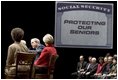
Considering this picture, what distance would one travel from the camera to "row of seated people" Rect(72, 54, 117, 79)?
597cm

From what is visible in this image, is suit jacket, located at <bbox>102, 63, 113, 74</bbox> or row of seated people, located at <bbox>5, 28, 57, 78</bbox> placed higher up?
row of seated people, located at <bbox>5, 28, 57, 78</bbox>

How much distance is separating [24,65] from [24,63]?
3 cm

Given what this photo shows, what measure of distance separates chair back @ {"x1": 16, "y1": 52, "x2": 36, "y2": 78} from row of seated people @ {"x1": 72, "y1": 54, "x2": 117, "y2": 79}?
2131 millimetres

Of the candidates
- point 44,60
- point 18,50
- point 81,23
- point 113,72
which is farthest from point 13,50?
point 81,23

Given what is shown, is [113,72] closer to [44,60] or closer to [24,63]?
[44,60]

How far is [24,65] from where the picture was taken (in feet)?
12.9

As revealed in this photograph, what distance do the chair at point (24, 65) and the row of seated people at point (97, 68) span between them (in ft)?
6.99

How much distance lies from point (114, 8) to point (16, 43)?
3270 millimetres

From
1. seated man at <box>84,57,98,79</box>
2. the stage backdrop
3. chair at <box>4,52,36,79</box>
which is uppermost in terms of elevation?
the stage backdrop

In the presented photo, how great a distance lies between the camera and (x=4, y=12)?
683 cm

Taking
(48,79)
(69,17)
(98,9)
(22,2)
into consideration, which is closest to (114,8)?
(98,9)

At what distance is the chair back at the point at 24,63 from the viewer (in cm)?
386

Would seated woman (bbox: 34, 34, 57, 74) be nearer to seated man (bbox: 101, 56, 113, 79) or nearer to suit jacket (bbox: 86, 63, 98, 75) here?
seated man (bbox: 101, 56, 113, 79)

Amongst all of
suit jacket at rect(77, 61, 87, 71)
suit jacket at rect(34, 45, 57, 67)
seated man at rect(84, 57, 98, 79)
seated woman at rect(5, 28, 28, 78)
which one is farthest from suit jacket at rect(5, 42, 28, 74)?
suit jacket at rect(77, 61, 87, 71)
